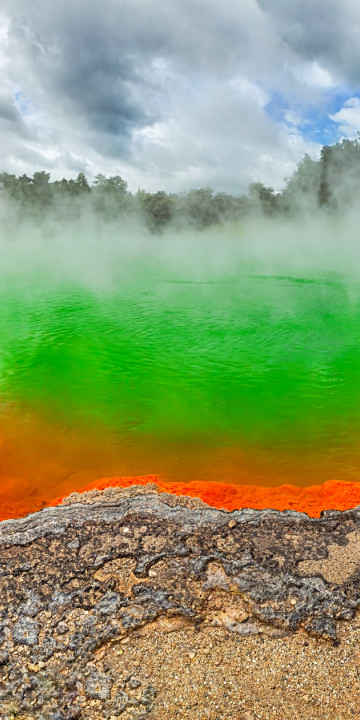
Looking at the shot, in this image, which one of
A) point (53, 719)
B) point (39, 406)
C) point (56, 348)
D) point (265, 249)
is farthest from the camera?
point (265, 249)

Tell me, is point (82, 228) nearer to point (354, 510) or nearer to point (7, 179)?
point (7, 179)

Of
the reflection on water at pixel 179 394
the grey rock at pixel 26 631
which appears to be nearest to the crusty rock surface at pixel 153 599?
the grey rock at pixel 26 631

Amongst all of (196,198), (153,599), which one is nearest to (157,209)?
(196,198)

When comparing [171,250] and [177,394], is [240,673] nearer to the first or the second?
[177,394]

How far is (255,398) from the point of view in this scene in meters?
6.88

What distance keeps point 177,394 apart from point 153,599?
441 cm

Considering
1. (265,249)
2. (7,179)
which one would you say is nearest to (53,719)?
(265,249)

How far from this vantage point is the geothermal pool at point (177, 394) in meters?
5.14

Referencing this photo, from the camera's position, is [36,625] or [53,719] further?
[36,625]

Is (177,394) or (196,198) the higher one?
(196,198)

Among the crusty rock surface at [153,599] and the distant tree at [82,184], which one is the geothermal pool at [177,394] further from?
the distant tree at [82,184]

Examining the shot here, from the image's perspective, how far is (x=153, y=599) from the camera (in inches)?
107

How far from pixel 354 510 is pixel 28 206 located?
1835 inches

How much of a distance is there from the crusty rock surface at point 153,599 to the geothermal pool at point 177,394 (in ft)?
4.34
